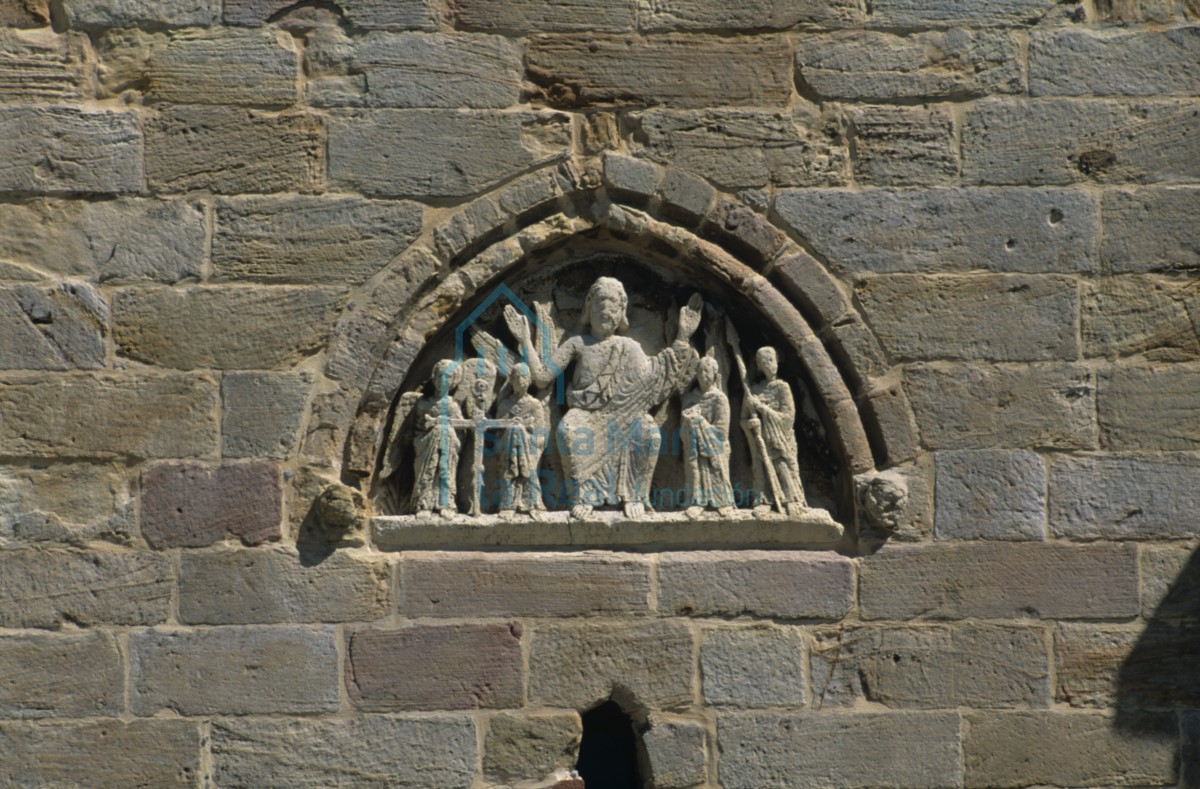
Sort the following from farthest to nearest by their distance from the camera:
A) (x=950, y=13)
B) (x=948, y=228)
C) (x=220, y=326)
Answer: (x=950, y=13)
(x=948, y=228)
(x=220, y=326)

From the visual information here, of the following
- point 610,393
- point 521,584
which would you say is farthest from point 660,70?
point 521,584

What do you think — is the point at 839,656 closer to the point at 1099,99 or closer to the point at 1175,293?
the point at 1175,293

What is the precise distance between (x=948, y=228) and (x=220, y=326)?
2.88 meters

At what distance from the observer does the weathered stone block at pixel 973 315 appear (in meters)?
6.45

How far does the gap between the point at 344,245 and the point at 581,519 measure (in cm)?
141

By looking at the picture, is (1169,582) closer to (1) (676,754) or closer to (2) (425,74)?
(1) (676,754)

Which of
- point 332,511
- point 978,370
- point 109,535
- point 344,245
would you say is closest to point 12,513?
point 109,535

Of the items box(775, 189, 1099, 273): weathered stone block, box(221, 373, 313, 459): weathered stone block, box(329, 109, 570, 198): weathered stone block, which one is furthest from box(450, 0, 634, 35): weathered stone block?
box(221, 373, 313, 459): weathered stone block

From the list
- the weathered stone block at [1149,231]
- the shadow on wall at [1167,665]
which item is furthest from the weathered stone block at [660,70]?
the shadow on wall at [1167,665]

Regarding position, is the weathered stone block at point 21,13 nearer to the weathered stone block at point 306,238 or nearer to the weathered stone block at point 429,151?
the weathered stone block at point 306,238

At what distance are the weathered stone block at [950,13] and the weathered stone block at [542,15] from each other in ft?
3.39

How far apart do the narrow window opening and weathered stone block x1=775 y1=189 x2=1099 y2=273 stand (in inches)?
80.1

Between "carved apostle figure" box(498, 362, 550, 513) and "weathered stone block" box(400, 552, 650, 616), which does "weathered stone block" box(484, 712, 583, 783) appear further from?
"carved apostle figure" box(498, 362, 550, 513)

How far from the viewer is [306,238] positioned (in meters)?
6.35
